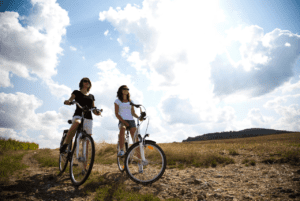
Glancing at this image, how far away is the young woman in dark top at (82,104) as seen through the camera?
5.09 m

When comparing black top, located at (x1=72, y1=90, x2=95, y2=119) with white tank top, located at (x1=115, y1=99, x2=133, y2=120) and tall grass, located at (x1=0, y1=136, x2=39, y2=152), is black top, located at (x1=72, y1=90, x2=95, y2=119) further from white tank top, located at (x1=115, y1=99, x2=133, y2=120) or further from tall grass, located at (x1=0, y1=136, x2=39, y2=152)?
tall grass, located at (x1=0, y1=136, x2=39, y2=152)

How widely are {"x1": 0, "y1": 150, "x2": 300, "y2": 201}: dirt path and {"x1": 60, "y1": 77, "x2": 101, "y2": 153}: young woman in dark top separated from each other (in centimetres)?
146

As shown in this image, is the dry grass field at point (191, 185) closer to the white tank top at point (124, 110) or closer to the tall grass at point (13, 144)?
the white tank top at point (124, 110)

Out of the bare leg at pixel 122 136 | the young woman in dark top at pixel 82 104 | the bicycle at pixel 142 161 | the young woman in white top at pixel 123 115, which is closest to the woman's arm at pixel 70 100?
the young woman in dark top at pixel 82 104

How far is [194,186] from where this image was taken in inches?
174

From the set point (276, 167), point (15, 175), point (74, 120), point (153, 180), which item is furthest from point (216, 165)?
point (15, 175)

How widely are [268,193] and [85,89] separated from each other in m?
5.97

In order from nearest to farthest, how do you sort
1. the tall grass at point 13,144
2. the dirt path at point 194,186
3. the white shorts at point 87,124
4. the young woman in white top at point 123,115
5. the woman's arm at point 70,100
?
the dirt path at point 194,186 → the woman's arm at point 70,100 → the white shorts at point 87,124 → the young woman in white top at point 123,115 → the tall grass at point 13,144

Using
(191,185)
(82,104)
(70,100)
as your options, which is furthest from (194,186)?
(70,100)

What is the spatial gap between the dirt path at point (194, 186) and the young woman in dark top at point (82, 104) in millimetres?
1465

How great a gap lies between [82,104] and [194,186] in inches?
167

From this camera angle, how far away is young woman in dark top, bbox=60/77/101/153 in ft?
16.7

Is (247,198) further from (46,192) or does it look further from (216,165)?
(46,192)

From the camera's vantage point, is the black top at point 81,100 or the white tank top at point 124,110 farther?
the white tank top at point 124,110
